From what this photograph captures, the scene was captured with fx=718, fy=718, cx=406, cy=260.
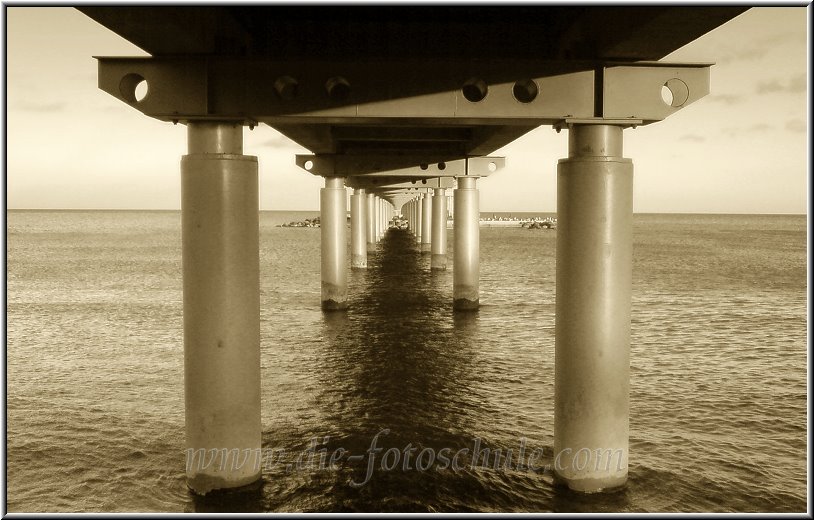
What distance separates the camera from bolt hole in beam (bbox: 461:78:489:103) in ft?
24.9

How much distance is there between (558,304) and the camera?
8.23m

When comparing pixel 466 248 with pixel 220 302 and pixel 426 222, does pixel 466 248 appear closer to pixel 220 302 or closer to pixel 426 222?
pixel 220 302

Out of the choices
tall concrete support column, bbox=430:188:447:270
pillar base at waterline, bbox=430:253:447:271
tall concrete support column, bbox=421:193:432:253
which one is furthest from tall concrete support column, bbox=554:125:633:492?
tall concrete support column, bbox=421:193:432:253

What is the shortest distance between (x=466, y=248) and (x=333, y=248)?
449 centimetres

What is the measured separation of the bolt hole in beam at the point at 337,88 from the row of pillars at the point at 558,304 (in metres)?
1.10

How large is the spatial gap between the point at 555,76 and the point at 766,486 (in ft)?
19.0

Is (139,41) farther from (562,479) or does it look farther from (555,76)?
(562,479)

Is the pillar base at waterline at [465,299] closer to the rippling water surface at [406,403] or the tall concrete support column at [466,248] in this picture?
the tall concrete support column at [466,248]

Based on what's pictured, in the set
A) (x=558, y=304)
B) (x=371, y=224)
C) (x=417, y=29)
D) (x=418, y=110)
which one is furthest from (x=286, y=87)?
(x=371, y=224)

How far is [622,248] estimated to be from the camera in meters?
7.84

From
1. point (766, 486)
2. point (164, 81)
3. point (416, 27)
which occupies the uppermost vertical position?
point (416, 27)


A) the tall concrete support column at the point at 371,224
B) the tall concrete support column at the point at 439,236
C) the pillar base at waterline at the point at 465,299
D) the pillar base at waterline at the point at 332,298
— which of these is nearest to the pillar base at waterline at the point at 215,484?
the pillar base at waterline at the point at 332,298

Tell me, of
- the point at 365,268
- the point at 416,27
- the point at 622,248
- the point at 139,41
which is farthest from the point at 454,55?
the point at 365,268

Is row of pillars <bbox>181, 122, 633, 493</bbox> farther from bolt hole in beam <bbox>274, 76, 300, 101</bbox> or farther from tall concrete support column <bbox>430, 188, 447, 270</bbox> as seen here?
tall concrete support column <bbox>430, 188, 447, 270</bbox>
